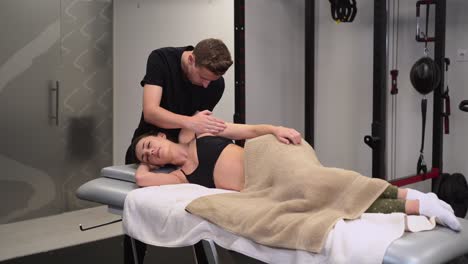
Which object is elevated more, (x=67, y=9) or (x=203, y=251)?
(x=67, y=9)

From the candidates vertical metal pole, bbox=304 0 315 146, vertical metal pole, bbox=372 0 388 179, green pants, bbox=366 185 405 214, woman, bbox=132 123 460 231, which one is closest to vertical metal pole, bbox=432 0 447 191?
vertical metal pole, bbox=372 0 388 179

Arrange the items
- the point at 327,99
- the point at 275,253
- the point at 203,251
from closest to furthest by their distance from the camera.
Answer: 1. the point at 275,253
2. the point at 203,251
3. the point at 327,99

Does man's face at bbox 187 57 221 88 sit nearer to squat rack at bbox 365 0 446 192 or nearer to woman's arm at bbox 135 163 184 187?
woman's arm at bbox 135 163 184 187

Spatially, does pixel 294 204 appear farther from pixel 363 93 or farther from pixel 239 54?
pixel 363 93

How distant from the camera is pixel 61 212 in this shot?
3.78 meters

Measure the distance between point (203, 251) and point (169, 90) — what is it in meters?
0.74

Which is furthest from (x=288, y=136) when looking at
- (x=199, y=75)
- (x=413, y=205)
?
(x=413, y=205)

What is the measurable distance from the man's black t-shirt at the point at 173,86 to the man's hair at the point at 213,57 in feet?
0.69

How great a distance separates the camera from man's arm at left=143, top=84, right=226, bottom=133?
6.35 ft

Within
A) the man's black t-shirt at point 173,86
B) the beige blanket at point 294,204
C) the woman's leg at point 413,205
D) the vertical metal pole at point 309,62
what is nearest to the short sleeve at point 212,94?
the man's black t-shirt at point 173,86

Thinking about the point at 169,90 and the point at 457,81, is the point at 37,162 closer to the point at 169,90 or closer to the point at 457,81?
the point at 169,90

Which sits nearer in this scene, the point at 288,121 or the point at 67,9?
the point at 67,9

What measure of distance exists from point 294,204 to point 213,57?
717mm

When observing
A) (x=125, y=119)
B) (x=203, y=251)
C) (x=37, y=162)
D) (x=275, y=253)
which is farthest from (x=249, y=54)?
(x=275, y=253)
